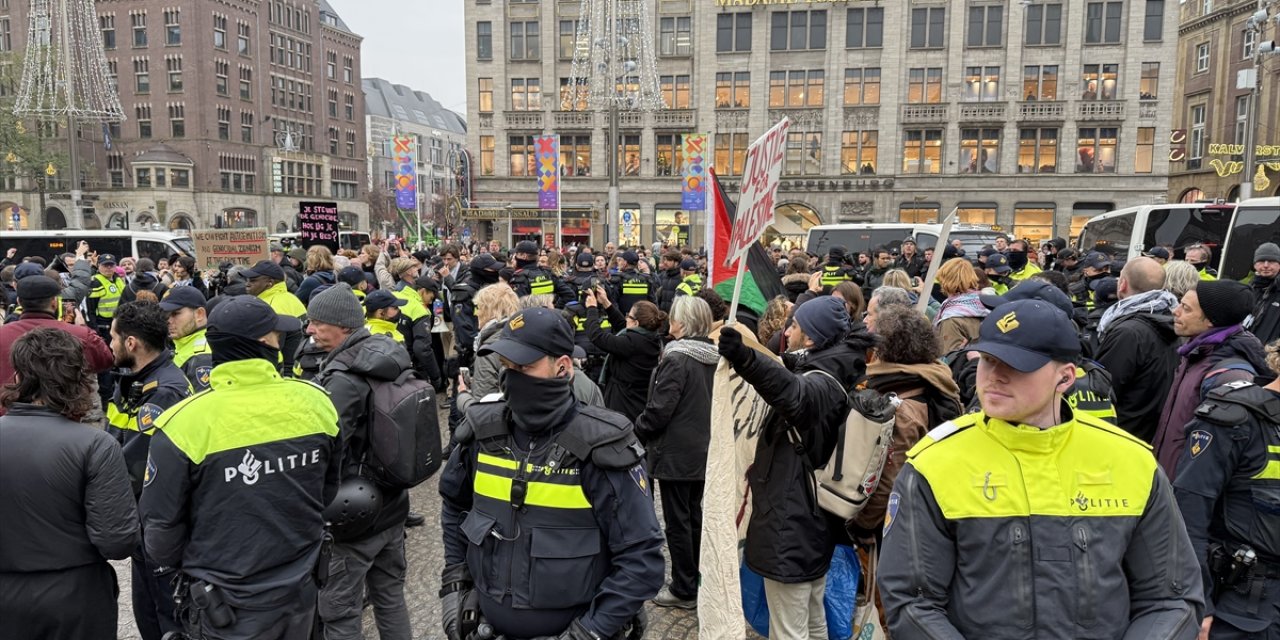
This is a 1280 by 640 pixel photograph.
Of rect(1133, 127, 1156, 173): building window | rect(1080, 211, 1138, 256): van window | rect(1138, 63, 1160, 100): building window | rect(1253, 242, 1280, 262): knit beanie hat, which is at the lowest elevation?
rect(1253, 242, 1280, 262): knit beanie hat

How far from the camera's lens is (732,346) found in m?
3.16

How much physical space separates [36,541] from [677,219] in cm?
3899

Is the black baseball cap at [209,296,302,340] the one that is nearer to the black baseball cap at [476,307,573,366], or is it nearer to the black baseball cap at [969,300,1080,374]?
the black baseball cap at [476,307,573,366]

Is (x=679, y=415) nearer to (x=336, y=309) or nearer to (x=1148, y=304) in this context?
(x=336, y=309)

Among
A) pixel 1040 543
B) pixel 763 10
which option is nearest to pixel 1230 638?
pixel 1040 543

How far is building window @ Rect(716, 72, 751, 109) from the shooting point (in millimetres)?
40594

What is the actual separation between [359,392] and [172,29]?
2651 inches

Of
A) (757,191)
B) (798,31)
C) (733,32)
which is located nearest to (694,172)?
(733,32)

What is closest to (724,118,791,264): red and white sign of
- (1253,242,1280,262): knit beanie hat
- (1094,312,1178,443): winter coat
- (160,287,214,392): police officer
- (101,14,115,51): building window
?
(1094,312,1178,443): winter coat

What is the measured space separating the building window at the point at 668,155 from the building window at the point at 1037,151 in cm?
1753

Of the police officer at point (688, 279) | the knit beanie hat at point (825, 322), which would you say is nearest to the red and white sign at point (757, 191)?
the knit beanie hat at point (825, 322)

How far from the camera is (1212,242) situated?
582 inches

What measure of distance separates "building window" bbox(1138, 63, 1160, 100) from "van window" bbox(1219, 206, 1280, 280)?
1221 inches

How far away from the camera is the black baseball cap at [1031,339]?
6.99 feet
